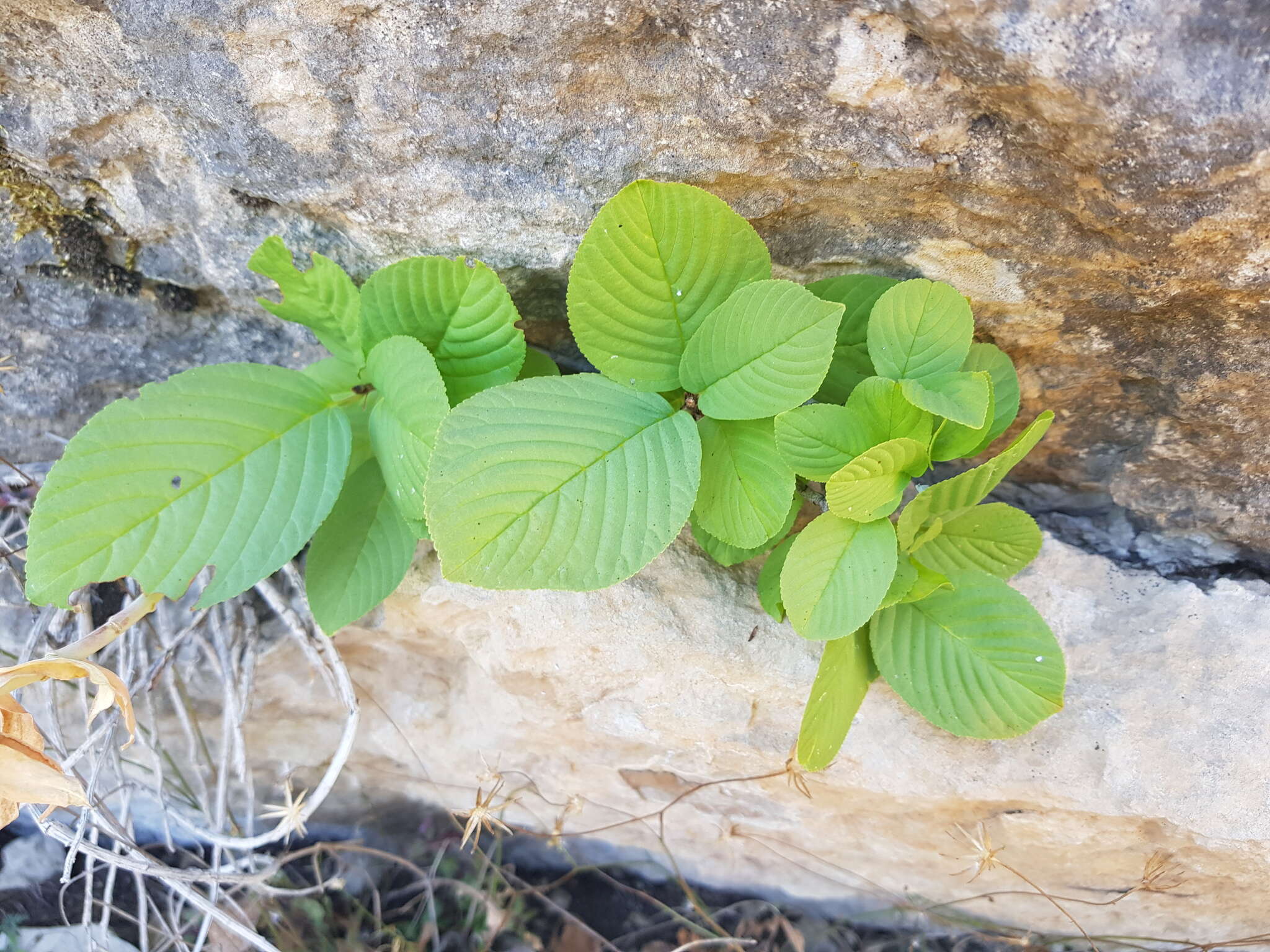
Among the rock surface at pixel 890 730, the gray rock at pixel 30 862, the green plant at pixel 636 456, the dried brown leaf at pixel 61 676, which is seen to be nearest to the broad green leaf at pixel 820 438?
the green plant at pixel 636 456

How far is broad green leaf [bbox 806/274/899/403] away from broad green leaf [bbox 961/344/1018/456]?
→ 14 cm

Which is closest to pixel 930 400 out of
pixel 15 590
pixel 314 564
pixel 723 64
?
pixel 723 64

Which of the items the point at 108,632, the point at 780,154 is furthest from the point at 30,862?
the point at 780,154

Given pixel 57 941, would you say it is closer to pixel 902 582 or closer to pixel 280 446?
pixel 280 446

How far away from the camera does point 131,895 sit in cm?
184

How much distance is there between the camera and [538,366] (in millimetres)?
1303

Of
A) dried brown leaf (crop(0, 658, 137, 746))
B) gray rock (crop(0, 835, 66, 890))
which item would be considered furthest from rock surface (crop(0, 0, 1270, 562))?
gray rock (crop(0, 835, 66, 890))

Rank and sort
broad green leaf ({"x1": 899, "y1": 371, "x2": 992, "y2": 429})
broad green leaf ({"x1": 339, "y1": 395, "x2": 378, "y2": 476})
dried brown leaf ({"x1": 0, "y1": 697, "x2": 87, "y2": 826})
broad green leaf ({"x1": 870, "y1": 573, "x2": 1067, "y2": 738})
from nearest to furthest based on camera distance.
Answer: dried brown leaf ({"x1": 0, "y1": 697, "x2": 87, "y2": 826}) < broad green leaf ({"x1": 899, "y1": 371, "x2": 992, "y2": 429}) < broad green leaf ({"x1": 870, "y1": 573, "x2": 1067, "y2": 738}) < broad green leaf ({"x1": 339, "y1": 395, "x2": 378, "y2": 476})

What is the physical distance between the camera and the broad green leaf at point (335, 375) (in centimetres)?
126

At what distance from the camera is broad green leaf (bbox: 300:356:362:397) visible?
1.26 meters

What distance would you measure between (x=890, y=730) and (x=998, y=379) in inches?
Result: 23.0

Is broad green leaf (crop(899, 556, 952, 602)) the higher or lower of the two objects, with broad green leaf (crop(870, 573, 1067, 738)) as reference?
higher

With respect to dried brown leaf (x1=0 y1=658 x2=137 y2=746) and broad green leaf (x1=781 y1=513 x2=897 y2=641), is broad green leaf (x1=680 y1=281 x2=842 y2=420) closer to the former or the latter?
broad green leaf (x1=781 y1=513 x2=897 y2=641)

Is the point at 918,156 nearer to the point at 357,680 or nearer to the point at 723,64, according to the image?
the point at 723,64
